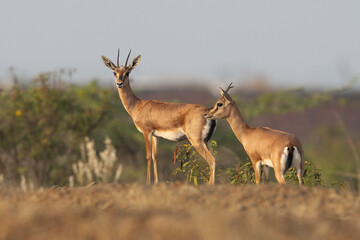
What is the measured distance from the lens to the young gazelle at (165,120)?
9258 millimetres

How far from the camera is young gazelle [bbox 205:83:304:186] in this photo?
7809mm

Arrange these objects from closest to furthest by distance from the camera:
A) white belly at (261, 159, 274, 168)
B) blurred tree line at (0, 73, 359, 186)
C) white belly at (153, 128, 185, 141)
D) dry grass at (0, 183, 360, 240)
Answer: dry grass at (0, 183, 360, 240) < white belly at (261, 159, 274, 168) < white belly at (153, 128, 185, 141) < blurred tree line at (0, 73, 359, 186)

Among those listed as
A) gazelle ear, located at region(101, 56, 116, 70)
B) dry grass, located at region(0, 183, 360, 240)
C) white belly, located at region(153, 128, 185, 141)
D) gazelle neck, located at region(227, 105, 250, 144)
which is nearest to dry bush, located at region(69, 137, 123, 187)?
white belly, located at region(153, 128, 185, 141)

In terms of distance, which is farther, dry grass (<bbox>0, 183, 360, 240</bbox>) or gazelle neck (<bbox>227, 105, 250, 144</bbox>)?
gazelle neck (<bbox>227, 105, 250, 144</bbox>)

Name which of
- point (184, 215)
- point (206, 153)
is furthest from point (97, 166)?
point (184, 215)

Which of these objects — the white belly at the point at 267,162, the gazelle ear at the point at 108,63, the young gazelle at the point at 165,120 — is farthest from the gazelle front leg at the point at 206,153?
the gazelle ear at the point at 108,63

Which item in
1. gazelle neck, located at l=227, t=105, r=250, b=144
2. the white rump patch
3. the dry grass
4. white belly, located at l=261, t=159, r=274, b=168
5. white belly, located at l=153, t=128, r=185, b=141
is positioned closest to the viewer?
the dry grass

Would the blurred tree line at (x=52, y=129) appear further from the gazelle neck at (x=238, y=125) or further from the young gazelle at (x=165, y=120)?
the gazelle neck at (x=238, y=125)

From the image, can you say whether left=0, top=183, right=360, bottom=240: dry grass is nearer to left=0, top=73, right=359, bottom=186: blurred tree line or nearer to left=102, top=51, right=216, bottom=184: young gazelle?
left=102, top=51, right=216, bottom=184: young gazelle

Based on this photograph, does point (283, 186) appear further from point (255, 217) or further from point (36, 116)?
point (36, 116)

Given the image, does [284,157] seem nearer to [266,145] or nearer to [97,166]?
[266,145]

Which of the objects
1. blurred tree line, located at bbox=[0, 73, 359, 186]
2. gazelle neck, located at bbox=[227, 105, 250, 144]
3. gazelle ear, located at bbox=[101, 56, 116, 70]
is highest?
gazelle ear, located at bbox=[101, 56, 116, 70]

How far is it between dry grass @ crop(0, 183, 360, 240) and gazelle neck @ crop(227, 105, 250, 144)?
2.49 metres

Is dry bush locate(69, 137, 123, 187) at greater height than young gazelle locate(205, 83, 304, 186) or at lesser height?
lesser
